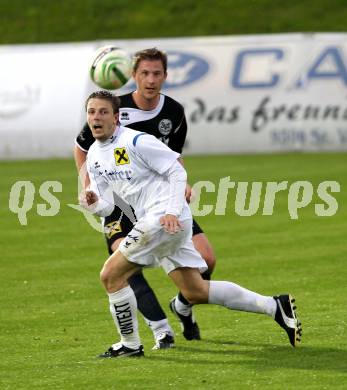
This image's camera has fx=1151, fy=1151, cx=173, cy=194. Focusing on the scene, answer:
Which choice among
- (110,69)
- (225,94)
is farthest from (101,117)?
(225,94)

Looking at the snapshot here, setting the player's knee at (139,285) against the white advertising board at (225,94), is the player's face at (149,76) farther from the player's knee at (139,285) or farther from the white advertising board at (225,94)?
the white advertising board at (225,94)

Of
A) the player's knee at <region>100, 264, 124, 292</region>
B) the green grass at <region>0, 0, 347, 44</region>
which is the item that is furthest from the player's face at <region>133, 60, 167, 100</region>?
the green grass at <region>0, 0, 347, 44</region>

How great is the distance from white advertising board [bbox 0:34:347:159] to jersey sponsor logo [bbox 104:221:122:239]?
68.6ft

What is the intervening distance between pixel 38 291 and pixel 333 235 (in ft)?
16.1

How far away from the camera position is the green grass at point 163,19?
39.2 meters

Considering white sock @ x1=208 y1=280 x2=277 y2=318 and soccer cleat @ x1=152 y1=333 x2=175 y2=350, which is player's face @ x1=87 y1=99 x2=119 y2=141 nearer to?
white sock @ x1=208 y1=280 x2=277 y2=318

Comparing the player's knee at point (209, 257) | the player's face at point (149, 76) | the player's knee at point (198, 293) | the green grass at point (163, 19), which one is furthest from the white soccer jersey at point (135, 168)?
the green grass at point (163, 19)

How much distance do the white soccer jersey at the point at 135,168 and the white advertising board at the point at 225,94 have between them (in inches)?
841

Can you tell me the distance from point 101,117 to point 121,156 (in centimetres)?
32

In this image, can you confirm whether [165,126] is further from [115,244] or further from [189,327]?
[189,327]

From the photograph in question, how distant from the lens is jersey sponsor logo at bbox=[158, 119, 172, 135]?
945 cm

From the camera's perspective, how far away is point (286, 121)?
29625 millimetres

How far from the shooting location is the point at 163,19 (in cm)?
4006

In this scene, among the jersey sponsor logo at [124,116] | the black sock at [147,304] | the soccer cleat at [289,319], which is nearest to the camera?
the soccer cleat at [289,319]
